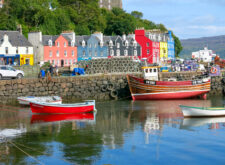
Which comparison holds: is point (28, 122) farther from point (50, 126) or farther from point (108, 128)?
point (108, 128)

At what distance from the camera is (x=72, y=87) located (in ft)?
118

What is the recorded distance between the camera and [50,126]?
76.3ft

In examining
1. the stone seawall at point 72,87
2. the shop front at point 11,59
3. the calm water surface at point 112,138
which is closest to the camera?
the calm water surface at point 112,138

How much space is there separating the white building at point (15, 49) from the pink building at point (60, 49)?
3829 mm

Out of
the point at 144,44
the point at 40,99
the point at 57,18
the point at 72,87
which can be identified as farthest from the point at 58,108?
the point at 57,18

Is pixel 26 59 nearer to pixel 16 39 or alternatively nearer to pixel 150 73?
pixel 16 39

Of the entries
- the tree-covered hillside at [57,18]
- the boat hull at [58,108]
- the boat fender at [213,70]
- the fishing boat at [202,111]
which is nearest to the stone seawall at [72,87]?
the boat hull at [58,108]

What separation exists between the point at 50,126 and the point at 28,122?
79.9 inches

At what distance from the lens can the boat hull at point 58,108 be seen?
2670 cm

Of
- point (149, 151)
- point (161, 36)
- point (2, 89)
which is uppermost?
point (161, 36)

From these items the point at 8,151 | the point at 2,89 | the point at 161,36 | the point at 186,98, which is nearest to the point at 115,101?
the point at 186,98

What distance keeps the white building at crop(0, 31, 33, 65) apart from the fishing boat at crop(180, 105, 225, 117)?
3359 centimetres

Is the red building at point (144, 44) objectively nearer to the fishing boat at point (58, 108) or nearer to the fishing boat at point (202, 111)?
the fishing boat at point (58, 108)

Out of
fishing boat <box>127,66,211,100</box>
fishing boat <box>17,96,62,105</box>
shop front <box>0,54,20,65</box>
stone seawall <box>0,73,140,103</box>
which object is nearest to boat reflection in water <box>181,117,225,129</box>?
fishing boat <box>17,96,62,105</box>
